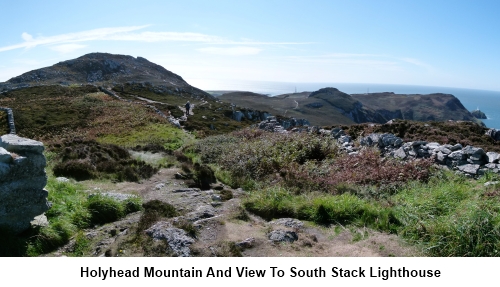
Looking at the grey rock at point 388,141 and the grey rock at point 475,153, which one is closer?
the grey rock at point 475,153

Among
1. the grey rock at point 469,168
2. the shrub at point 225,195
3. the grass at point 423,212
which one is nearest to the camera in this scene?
the grass at point 423,212

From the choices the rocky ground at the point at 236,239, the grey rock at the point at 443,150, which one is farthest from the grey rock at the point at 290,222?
the grey rock at the point at 443,150

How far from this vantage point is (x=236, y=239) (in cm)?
656

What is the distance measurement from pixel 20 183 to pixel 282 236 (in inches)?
213

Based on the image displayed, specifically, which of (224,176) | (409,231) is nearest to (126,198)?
(224,176)

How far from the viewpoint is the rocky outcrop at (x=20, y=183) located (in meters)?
6.00

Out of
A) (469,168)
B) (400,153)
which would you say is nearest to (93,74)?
(400,153)

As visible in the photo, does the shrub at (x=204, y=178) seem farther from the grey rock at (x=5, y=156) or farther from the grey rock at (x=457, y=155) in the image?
the grey rock at (x=457, y=155)

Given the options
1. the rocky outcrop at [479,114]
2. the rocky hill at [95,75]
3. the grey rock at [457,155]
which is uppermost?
the rocky hill at [95,75]

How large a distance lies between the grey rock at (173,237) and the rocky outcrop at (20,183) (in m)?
2.45

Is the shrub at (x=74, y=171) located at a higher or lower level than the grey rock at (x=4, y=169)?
lower

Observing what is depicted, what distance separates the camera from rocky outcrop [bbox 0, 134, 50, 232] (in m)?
6.00

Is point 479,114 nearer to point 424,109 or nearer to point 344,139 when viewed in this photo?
point 424,109

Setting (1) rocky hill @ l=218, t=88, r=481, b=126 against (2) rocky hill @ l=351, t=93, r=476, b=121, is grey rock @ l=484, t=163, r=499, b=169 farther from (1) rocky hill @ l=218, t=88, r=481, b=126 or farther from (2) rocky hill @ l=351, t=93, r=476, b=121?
(2) rocky hill @ l=351, t=93, r=476, b=121
